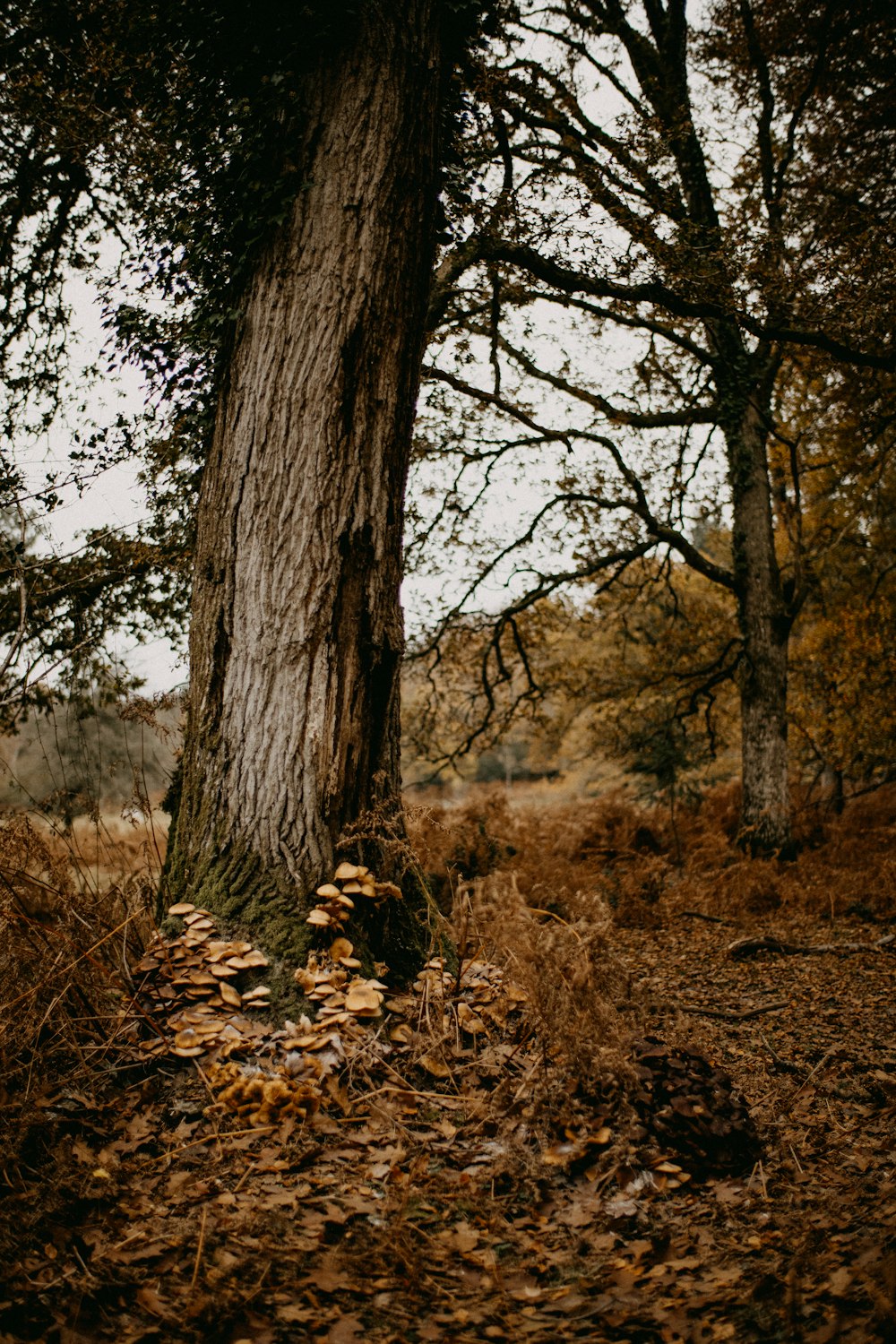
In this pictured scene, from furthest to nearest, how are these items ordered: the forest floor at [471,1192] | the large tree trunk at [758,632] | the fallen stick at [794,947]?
1. the large tree trunk at [758,632]
2. the fallen stick at [794,947]
3. the forest floor at [471,1192]

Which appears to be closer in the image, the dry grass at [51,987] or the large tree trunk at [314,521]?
the dry grass at [51,987]

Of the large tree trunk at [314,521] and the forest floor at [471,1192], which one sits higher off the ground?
the large tree trunk at [314,521]

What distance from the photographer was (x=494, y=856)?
7.49m

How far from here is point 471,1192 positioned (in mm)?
2186

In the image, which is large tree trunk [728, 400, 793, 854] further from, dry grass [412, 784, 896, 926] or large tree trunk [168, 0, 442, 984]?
large tree trunk [168, 0, 442, 984]

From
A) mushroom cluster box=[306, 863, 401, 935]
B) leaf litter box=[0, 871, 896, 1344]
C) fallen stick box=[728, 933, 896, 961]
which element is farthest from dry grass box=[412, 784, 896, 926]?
leaf litter box=[0, 871, 896, 1344]

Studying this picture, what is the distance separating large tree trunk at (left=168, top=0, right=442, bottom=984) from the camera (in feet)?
9.96

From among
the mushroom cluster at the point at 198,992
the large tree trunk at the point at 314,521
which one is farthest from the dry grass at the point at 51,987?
→ the large tree trunk at the point at 314,521

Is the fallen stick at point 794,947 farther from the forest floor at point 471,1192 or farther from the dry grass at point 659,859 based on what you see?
the forest floor at point 471,1192

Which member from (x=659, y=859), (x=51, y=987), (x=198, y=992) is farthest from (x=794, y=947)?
(x=51, y=987)

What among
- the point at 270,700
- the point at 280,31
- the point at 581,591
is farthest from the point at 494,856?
the point at 280,31

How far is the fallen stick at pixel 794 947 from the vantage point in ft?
17.5

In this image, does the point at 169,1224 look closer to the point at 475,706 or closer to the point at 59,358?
the point at 59,358

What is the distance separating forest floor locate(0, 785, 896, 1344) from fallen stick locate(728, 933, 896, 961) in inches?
83.7
